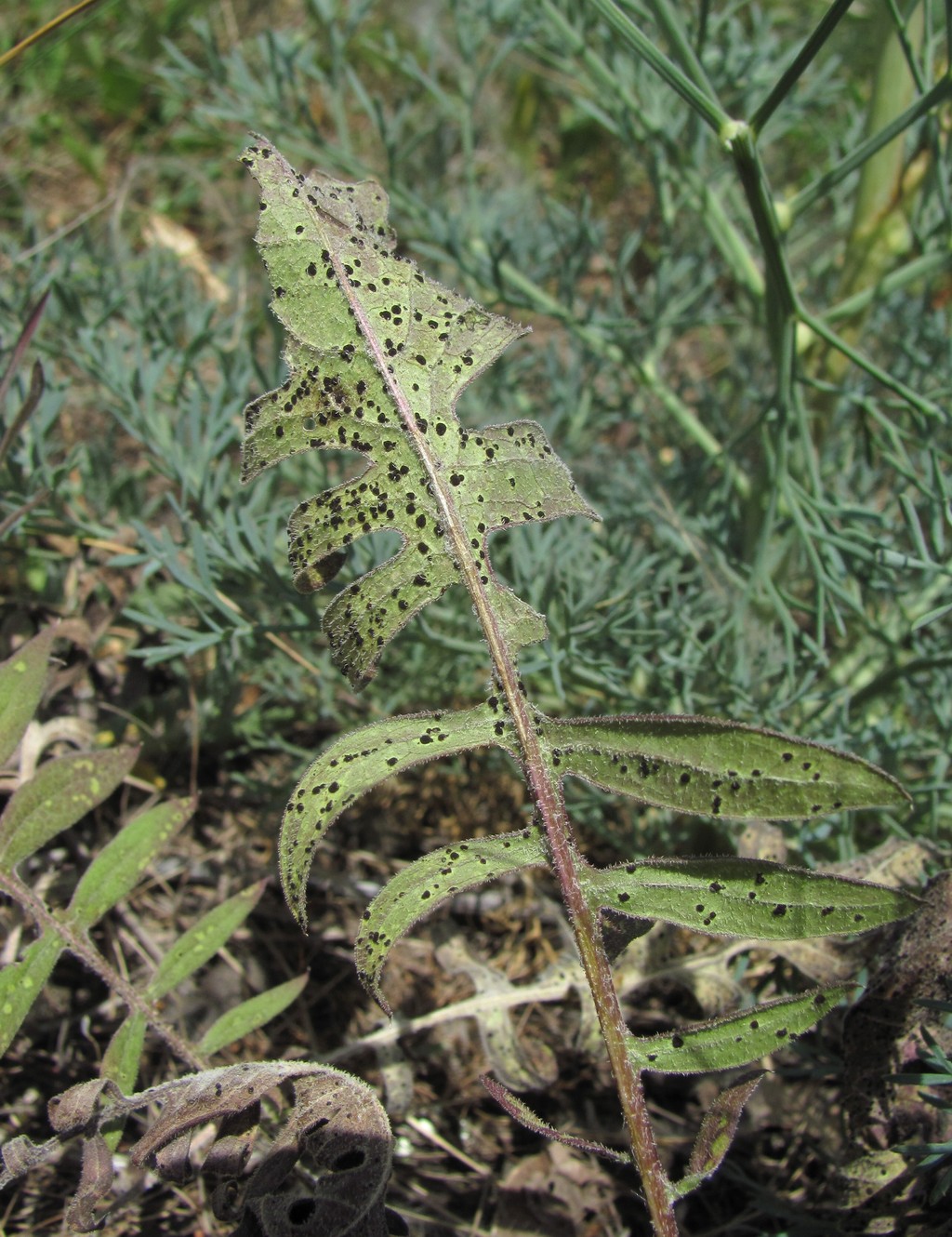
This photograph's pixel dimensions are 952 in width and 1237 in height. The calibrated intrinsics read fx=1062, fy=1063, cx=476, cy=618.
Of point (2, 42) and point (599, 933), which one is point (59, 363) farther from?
point (599, 933)

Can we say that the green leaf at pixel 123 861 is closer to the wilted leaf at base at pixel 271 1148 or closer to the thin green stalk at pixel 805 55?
→ the wilted leaf at base at pixel 271 1148

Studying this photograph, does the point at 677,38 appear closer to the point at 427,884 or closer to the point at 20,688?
the point at 427,884

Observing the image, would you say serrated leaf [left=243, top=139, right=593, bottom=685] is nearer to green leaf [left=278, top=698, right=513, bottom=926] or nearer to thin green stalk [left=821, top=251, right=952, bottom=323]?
green leaf [left=278, top=698, right=513, bottom=926]

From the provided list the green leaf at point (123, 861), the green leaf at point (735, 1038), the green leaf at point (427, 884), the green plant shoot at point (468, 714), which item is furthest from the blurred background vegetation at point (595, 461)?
the green leaf at point (735, 1038)

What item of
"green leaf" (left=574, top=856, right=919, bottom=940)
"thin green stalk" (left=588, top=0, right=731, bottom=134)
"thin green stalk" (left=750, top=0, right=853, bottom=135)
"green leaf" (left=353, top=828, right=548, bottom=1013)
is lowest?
"green leaf" (left=353, top=828, right=548, bottom=1013)

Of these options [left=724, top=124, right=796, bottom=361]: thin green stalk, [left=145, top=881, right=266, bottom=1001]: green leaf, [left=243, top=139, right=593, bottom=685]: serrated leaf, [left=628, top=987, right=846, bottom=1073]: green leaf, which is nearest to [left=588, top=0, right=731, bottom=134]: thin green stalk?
[left=724, top=124, right=796, bottom=361]: thin green stalk

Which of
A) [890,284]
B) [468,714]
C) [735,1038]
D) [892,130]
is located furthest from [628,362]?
[735,1038]
